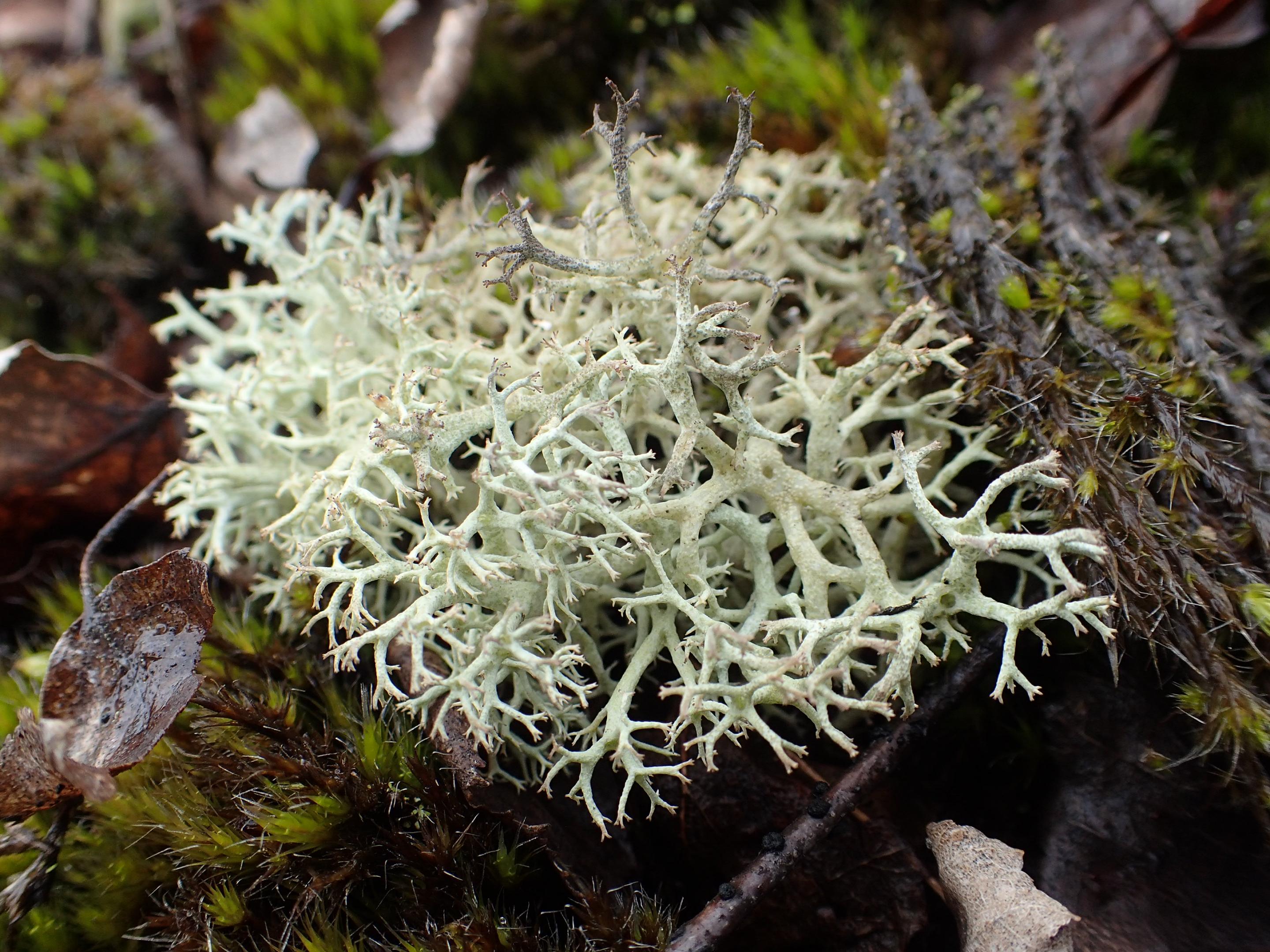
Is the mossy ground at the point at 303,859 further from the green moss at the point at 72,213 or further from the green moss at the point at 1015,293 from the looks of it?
the green moss at the point at 72,213

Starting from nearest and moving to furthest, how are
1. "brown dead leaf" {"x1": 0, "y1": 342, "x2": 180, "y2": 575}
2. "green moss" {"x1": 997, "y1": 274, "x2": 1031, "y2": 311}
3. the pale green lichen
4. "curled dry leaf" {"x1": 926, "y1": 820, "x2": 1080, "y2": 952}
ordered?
"curled dry leaf" {"x1": 926, "y1": 820, "x2": 1080, "y2": 952} → the pale green lichen → "green moss" {"x1": 997, "y1": 274, "x2": 1031, "y2": 311} → "brown dead leaf" {"x1": 0, "y1": 342, "x2": 180, "y2": 575}

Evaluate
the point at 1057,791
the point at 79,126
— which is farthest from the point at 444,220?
the point at 1057,791

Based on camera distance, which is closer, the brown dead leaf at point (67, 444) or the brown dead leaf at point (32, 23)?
the brown dead leaf at point (67, 444)

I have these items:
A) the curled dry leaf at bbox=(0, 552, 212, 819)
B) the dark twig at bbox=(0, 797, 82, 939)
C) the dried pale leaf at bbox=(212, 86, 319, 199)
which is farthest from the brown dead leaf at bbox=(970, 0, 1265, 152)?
the dark twig at bbox=(0, 797, 82, 939)

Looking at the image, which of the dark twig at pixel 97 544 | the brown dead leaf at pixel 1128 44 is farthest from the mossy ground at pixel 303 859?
the brown dead leaf at pixel 1128 44

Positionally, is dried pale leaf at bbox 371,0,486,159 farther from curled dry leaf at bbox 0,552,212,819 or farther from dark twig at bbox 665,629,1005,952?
dark twig at bbox 665,629,1005,952

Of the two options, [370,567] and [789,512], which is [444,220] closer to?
[370,567]
